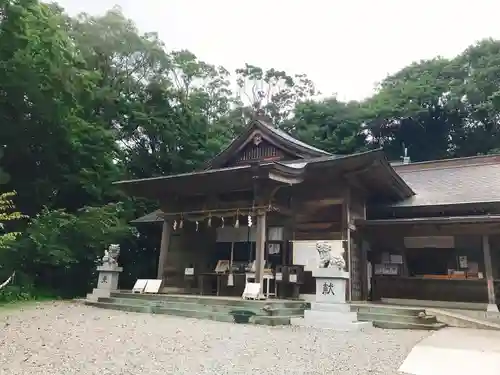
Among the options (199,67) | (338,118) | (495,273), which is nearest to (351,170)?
(495,273)

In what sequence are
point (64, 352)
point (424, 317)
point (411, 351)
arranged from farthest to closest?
1. point (424, 317)
2. point (411, 351)
3. point (64, 352)

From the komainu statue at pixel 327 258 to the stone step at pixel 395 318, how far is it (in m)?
1.19

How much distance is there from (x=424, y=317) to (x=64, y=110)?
38.9 feet

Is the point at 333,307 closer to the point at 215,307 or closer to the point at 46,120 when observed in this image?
the point at 215,307

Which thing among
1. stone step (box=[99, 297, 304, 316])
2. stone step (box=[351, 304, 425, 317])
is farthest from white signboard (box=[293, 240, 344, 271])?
stone step (box=[351, 304, 425, 317])

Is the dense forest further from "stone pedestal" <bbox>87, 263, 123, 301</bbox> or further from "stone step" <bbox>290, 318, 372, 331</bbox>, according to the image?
"stone step" <bbox>290, 318, 372, 331</bbox>

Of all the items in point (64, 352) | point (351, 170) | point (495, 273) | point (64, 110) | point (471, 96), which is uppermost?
point (471, 96)

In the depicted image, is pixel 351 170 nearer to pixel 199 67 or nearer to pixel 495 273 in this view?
pixel 495 273

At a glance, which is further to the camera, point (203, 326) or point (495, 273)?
point (495, 273)

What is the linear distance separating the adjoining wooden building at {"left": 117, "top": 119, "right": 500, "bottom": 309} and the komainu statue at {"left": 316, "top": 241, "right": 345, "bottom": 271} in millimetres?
2031

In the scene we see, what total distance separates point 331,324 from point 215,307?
256cm

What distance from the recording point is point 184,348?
5586mm

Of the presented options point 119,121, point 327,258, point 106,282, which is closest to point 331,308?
point 327,258

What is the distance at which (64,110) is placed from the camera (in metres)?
13.7
